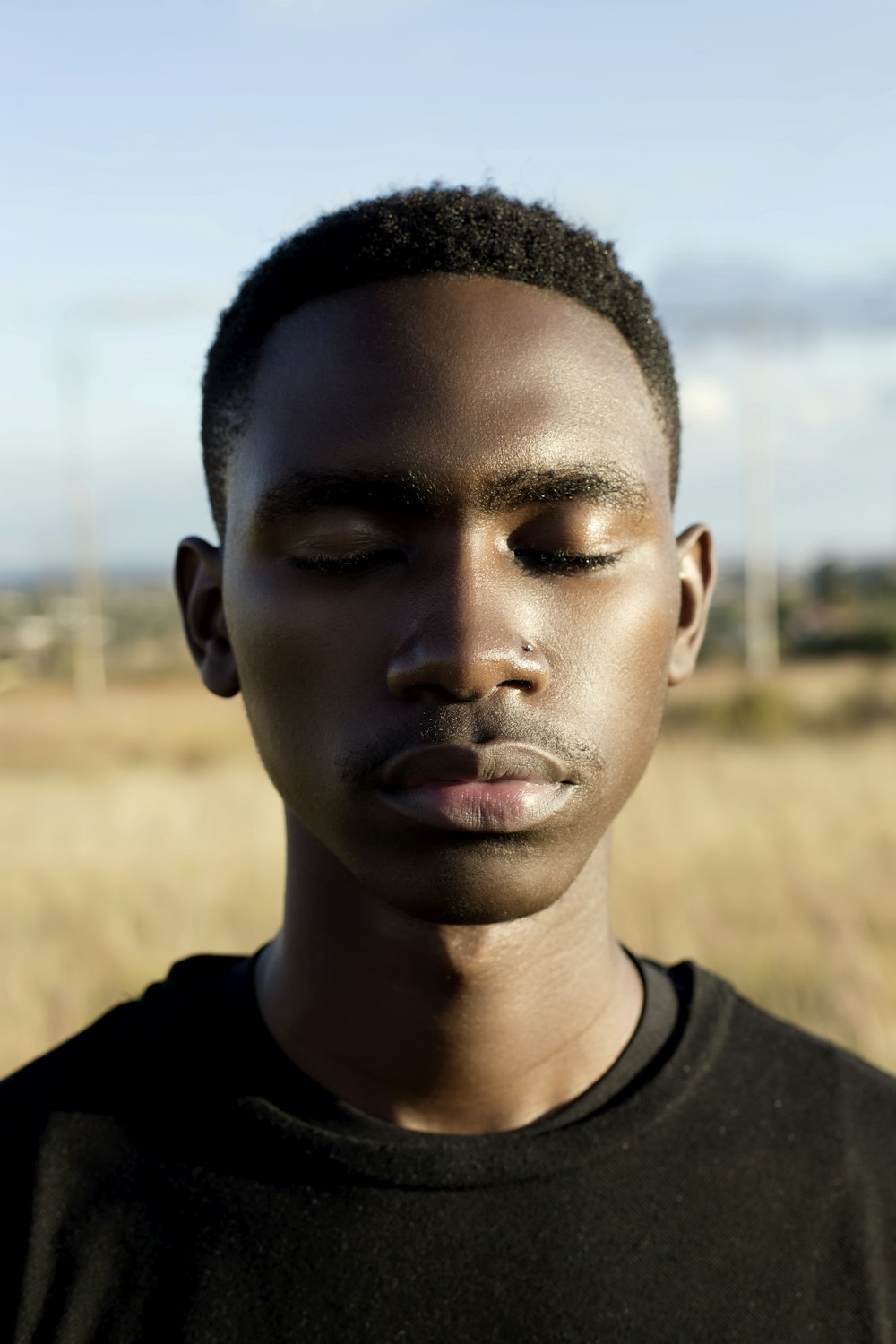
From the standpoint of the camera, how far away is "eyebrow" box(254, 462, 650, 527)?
2.07 metres

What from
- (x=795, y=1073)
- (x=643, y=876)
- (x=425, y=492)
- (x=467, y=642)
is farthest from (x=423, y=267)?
(x=643, y=876)

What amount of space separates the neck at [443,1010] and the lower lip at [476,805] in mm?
298

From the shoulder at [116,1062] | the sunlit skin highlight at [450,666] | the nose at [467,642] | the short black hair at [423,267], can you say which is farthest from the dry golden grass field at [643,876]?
the nose at [467,642]

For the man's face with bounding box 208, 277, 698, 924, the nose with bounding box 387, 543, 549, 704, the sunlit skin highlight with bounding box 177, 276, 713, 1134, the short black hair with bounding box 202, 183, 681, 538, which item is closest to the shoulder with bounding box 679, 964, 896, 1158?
the sunlit skin highlight with bounding box 177, 276, 713, 1134

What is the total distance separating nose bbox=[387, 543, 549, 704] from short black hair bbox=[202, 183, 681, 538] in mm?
532

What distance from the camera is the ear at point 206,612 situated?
8.14 ft

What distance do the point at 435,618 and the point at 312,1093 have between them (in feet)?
2.67

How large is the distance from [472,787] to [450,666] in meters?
0.18

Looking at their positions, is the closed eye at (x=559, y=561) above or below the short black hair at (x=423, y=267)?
below

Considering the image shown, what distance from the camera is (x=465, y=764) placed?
196 centimetres

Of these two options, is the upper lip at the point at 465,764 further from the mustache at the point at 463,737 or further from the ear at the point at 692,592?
the ear at the point at 692,592

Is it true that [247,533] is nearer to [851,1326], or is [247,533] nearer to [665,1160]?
[665,1160]

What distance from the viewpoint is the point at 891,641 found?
2858 cm

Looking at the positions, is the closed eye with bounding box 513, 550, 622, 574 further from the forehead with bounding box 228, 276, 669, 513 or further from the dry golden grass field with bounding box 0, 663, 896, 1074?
the dry golden grass field with bounding box 0, 663, 896, 1074
